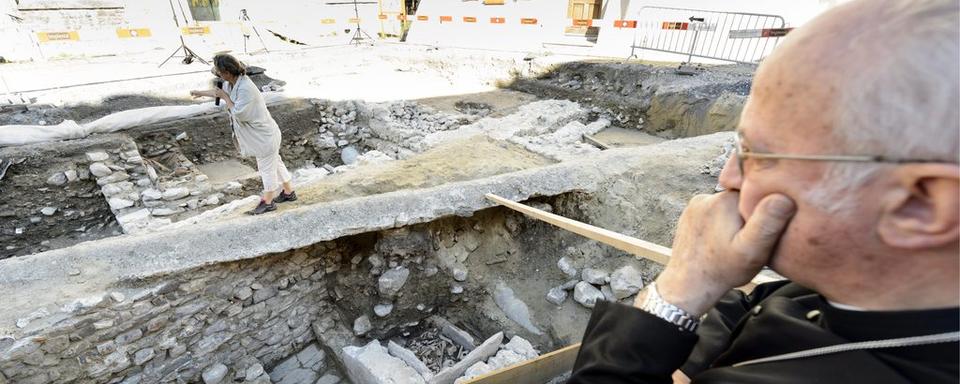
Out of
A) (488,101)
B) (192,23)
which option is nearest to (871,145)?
(488,101)

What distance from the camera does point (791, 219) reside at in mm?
858

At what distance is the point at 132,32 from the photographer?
486 inches

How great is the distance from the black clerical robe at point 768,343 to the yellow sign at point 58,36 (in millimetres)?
15691

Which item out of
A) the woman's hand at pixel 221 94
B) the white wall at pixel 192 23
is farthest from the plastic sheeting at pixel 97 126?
the white wall at pixel 192 23

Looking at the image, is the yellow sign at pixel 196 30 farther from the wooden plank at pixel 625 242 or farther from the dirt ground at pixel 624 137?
the wooden plank at pixel 625 242

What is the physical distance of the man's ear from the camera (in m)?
0.68

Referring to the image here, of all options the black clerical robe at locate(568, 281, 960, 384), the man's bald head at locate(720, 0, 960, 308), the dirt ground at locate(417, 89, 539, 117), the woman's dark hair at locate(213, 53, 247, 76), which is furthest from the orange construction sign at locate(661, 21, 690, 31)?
the man's bald head at locate(720, 0, 960, 308)

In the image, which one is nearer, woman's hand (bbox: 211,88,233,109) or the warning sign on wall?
woman's hand (bbox: 211,88,233,109)

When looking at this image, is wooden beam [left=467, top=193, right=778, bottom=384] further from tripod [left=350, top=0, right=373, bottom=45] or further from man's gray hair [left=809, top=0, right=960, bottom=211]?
tripod [left=350, top=0, right=373, bottom=45]

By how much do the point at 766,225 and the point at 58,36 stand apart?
16.1 m

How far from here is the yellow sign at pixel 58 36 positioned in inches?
438

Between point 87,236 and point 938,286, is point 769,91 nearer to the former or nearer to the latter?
point 938,286

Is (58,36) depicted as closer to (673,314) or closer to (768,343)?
(673,314)

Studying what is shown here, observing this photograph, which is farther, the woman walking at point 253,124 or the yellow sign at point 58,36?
the yellow sign at point 58,36
